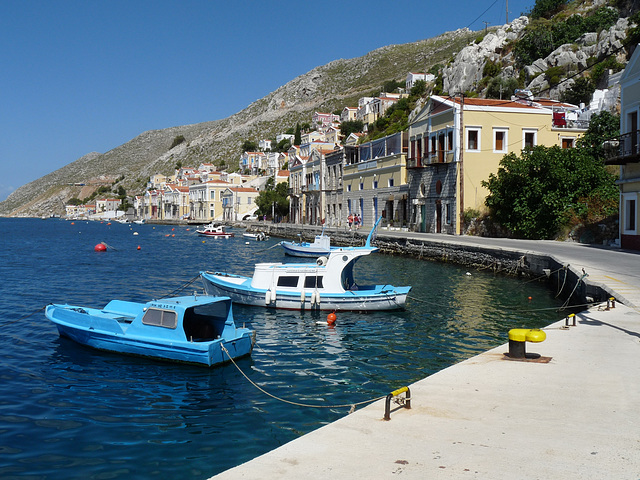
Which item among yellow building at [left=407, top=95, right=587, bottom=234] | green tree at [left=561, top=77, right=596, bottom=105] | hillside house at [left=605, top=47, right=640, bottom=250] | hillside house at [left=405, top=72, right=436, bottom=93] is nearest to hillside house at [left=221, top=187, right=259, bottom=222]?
hillside house at [left=405, top=72, right=436, bottom=93]

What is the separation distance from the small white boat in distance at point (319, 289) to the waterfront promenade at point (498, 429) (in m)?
10.4

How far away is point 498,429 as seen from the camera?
6.98m

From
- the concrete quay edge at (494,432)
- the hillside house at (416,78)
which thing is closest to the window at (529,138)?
the concrete quay edge at (494,432)

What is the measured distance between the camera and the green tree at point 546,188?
34.7m

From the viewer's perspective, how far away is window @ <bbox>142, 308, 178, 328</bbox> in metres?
14.5

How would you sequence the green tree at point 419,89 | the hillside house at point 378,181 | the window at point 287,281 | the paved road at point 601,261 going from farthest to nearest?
the green tree at point 419,89
the hillside house at point 378,181
the window at point 287,281
the paved road at point 601,261

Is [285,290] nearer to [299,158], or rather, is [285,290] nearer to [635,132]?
[635,132]

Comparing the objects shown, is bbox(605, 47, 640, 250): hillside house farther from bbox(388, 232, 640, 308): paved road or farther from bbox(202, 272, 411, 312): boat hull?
bbox(202, 272, 411, 312): boat hull

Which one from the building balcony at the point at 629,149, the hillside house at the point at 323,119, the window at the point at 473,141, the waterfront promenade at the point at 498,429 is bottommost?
the waterfront promenade at the point at 498,429

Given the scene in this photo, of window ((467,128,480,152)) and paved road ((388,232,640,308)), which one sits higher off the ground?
window ((467,128,480,152))

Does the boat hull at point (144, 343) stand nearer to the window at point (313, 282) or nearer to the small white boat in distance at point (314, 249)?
the window at point (313, 282)

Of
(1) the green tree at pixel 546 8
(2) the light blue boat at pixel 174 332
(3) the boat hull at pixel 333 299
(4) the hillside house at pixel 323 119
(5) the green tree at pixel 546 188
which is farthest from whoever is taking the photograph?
(4) the hillside house at pixel 323 119

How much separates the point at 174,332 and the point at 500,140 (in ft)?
121

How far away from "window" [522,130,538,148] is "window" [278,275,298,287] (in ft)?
97.5
